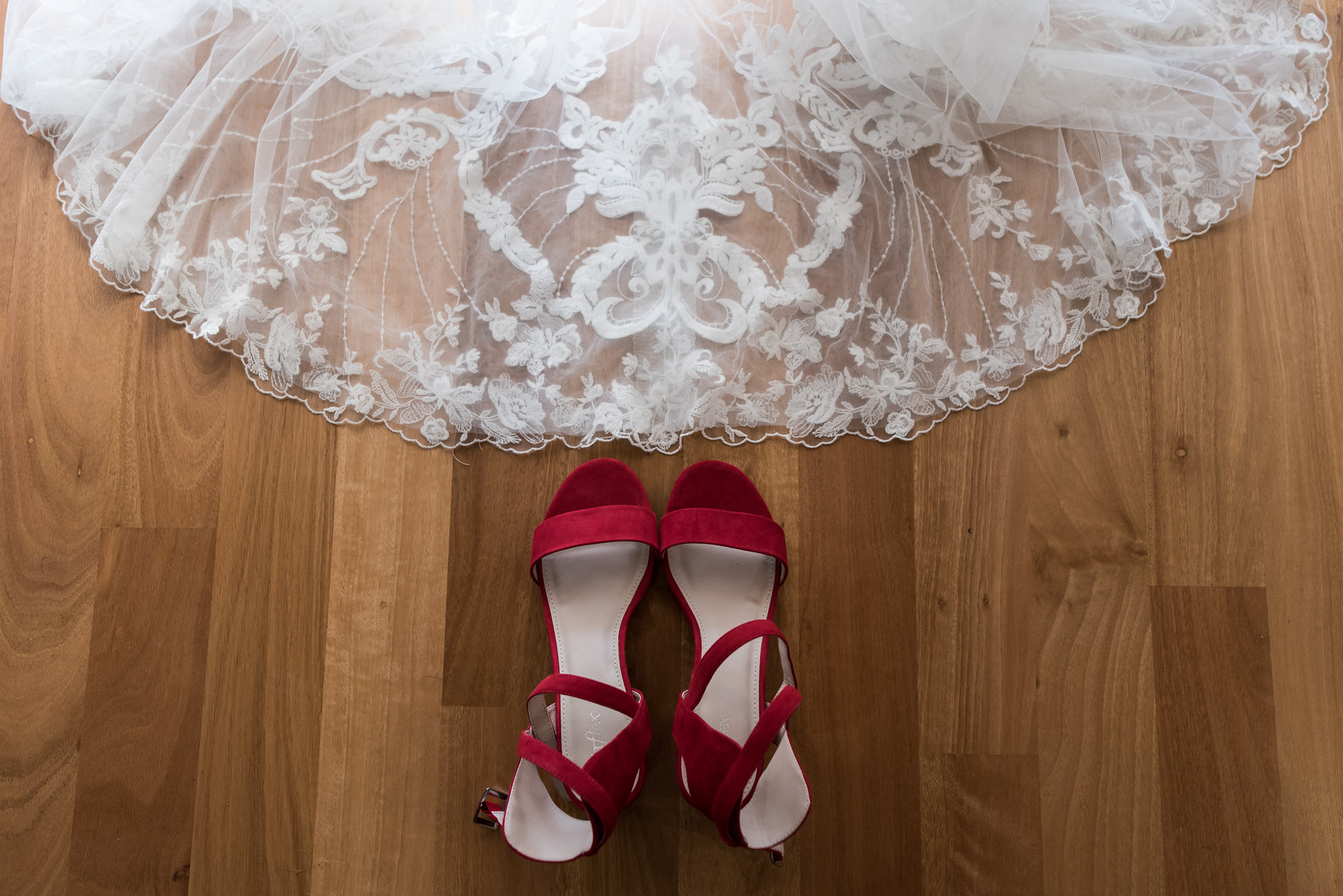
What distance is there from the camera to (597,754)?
83 centimetres

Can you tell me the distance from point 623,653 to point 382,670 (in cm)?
29

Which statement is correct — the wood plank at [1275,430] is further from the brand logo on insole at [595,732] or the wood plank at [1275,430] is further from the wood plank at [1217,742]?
the brand logo on insole at [595,732]

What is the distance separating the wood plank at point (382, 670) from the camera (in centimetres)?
91

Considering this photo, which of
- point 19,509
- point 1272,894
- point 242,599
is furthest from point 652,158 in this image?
point 1272,894

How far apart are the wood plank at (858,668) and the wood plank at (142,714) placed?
0.72 meters

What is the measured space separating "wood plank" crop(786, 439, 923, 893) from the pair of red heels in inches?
2.3

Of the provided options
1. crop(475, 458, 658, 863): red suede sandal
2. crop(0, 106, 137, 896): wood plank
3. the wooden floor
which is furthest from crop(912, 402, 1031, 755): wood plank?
crop(0, 106, 137, 896): wood plank

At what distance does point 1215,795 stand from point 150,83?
151cm

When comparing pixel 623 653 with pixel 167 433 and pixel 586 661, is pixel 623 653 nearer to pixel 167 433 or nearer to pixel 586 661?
pixel 586 661

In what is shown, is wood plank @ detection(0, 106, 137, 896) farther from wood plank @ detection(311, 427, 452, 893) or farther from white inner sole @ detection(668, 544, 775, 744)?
white inner sole @ detection(668, 544, 775, 744)

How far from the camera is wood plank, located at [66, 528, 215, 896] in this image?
91 cm

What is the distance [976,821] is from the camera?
0.92 m

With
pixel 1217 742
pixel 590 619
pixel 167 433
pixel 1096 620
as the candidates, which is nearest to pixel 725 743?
pixel 590 619

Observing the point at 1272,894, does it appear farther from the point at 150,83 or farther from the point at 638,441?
the point at 150,83
